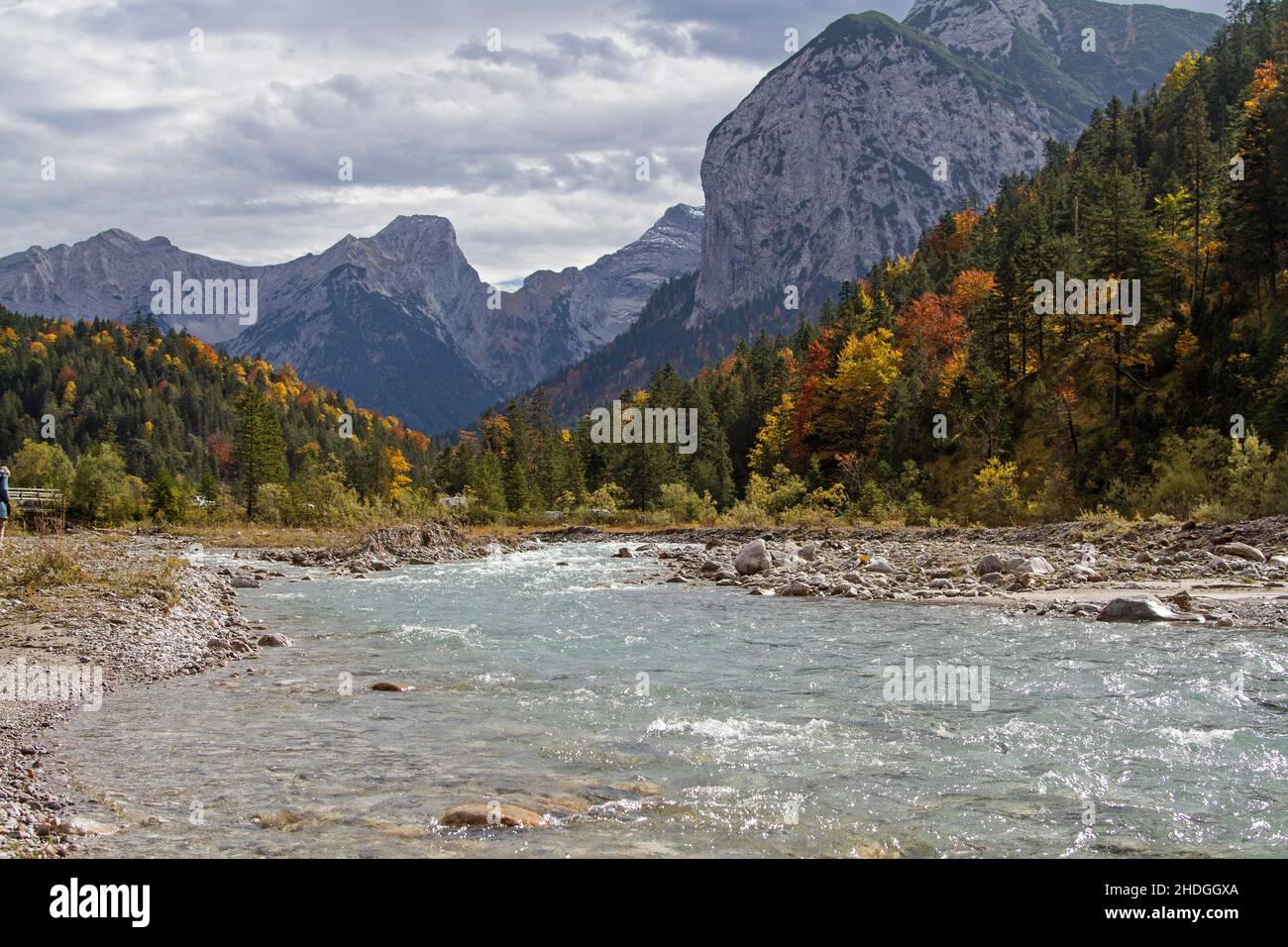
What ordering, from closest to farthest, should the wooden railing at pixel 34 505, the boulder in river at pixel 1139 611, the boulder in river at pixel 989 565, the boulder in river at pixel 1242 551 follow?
the boulder in river at pixel 1139 611 < the boulder in river at pixel 1242 551 < the boulder in river at pixel 989 565 < the wooden railing at pixel 34 505

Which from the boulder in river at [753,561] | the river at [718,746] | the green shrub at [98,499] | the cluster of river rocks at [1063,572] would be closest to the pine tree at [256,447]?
the green shrub at [98,499]

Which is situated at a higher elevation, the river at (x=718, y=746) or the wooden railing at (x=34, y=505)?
the wooden railing at (x=34, y=505)

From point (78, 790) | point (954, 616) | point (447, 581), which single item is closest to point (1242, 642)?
point (954, 616)

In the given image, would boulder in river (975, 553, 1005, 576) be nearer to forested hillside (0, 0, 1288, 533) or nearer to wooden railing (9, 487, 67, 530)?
forested hillside (0, 0, 1288, 533)

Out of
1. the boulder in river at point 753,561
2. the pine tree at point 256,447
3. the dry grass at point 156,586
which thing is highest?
the pine tree at point 256,447

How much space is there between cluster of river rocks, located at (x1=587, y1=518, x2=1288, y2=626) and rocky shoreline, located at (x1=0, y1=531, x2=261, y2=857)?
17.2 meters

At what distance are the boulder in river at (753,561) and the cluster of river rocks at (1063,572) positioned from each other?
2.2 inches

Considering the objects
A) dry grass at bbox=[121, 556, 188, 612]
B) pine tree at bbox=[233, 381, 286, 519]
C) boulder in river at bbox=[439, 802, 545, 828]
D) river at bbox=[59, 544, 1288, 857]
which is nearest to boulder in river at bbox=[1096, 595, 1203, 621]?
river at bbox=[59, 544, 1288, 857]

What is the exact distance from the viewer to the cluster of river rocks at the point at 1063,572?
70.1ft

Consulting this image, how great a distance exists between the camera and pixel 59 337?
640ft

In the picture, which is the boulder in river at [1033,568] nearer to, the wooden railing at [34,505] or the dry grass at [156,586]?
the dry grass at [156,586]

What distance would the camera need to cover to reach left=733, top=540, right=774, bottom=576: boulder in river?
3534cm

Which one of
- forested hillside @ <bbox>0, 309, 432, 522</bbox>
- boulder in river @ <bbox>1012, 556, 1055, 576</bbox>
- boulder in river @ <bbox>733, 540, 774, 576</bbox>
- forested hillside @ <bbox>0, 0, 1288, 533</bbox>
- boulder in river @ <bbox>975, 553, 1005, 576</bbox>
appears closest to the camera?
boulder in river @ <bbox>1012, 556, 1055, 576</bbox>
